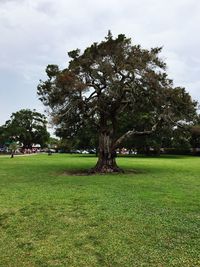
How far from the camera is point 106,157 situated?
71.1 ft

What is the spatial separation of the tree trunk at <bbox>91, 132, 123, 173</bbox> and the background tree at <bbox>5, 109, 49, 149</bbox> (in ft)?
200

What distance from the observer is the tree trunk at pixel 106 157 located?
837 inches

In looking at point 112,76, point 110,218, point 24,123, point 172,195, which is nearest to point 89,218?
point 110,218

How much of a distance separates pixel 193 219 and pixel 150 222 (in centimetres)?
101

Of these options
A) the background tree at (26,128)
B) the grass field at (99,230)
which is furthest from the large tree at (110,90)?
the background tree at (26,128)

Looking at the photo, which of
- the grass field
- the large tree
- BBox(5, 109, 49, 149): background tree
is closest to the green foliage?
the large tree

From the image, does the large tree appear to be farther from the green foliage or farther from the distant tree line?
the distant tree line

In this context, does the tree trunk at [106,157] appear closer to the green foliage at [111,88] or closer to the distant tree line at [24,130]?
the green foliage at [111,88]

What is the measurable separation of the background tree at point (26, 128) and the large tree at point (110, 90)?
6030 centimetres

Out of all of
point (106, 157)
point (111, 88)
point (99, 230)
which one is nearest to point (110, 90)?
point (111, 88)

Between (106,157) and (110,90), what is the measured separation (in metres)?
4.40

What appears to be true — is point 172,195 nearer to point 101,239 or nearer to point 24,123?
point 101,239

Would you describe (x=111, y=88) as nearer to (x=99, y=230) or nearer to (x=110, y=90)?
(x=110, y=90)

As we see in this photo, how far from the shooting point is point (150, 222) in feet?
23.1
